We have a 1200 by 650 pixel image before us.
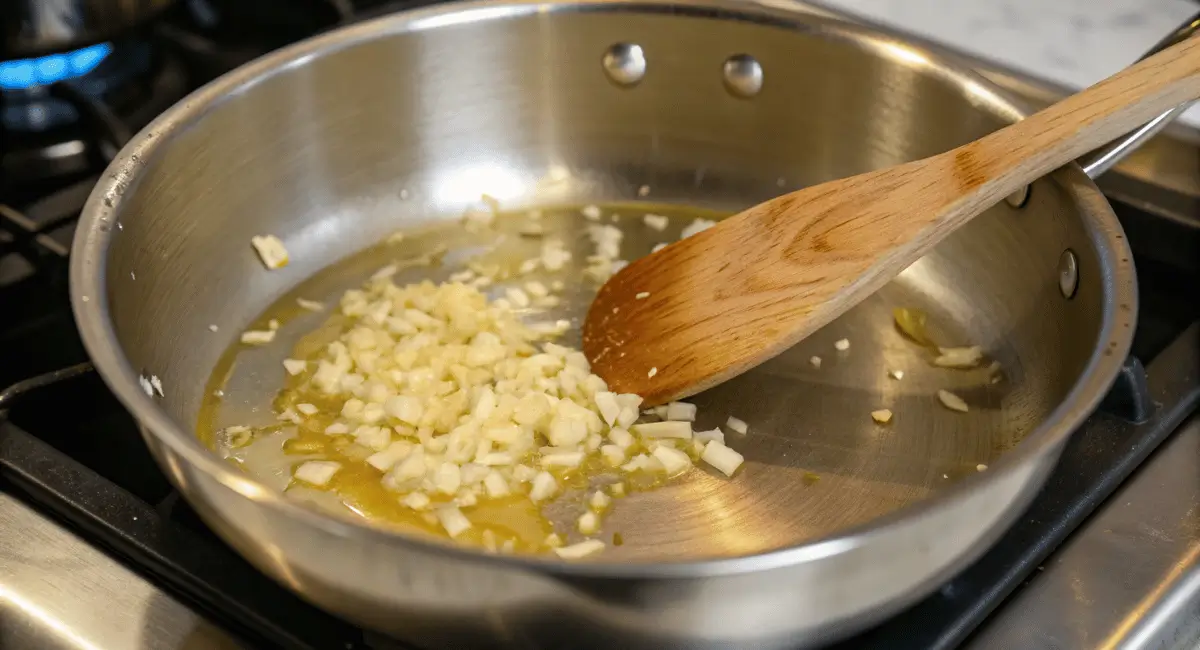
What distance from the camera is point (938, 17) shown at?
139 centimetres

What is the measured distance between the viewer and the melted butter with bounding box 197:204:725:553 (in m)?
0.78

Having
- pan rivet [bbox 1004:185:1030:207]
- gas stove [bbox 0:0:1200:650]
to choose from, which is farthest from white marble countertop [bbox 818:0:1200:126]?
pan rivet [bbox 1004:185:1030:207]

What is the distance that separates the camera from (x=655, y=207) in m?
1.14

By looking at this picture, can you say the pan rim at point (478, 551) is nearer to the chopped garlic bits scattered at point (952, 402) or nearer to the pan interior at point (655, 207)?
the pan interior at point (655, 207)

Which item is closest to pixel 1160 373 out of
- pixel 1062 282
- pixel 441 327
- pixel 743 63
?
pixel 1062 282

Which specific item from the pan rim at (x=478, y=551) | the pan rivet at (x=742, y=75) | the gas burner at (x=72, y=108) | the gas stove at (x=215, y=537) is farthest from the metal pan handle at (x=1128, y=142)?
the gas burner at (x=72, y=108)

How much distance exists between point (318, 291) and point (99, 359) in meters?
0.41

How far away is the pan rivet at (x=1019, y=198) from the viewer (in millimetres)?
908

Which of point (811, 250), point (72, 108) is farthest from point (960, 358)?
point (72, 108)

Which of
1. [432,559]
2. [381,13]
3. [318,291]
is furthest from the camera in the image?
[381,13]

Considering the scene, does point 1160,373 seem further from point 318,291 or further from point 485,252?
point 318,291

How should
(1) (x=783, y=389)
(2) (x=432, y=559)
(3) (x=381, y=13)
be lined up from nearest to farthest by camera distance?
1. (2) (x=432, y=559)
2. (1) (x=783, y=389)
3. (3) (x=381, y=13)

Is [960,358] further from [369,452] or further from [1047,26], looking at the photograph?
[1047,26]

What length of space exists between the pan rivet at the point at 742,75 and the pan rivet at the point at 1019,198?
0.27 meters
